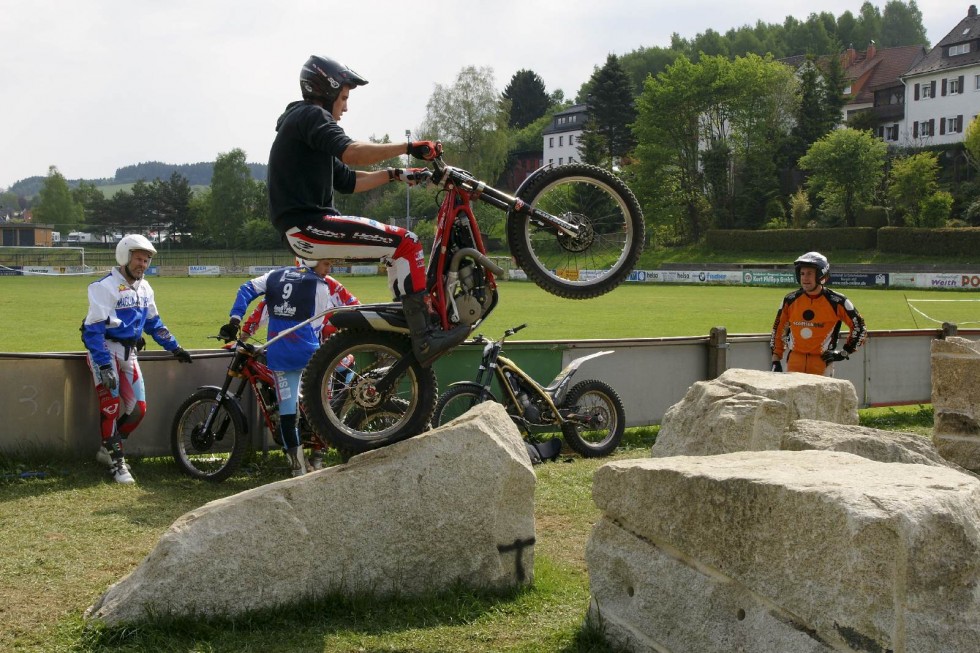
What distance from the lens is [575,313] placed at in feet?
102

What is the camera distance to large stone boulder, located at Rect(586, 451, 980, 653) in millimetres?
3648

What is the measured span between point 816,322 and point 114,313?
7122 millimetres

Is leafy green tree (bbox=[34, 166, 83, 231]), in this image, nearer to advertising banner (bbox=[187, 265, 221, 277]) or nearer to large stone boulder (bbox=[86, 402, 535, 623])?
advertising banner (bbox=[187, 265, 221, 277])

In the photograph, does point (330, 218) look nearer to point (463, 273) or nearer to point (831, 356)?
point (463, 273)

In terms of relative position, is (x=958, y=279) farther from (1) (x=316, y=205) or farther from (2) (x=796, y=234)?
(1) (x=316, y=205)

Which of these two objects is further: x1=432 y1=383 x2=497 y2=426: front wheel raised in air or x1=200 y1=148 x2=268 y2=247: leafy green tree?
x1=200 y1=148 x2=268 y2=247: leafy green tree

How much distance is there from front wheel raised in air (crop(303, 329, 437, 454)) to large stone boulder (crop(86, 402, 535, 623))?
0.62ft

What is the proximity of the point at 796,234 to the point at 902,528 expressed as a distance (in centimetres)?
7051

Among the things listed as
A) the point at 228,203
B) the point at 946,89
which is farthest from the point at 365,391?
the point at 228,203

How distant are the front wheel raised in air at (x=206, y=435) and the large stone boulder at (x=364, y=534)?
3902 millimetres

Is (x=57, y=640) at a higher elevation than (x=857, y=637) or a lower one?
lower

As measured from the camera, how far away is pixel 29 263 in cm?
8450

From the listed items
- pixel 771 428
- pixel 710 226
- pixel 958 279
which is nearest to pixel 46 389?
pixel 771 428

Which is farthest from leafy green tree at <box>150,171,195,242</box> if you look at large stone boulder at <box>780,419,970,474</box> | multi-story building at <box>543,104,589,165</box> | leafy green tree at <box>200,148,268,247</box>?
large stone boulder at <box>780,419,970,474</box>
